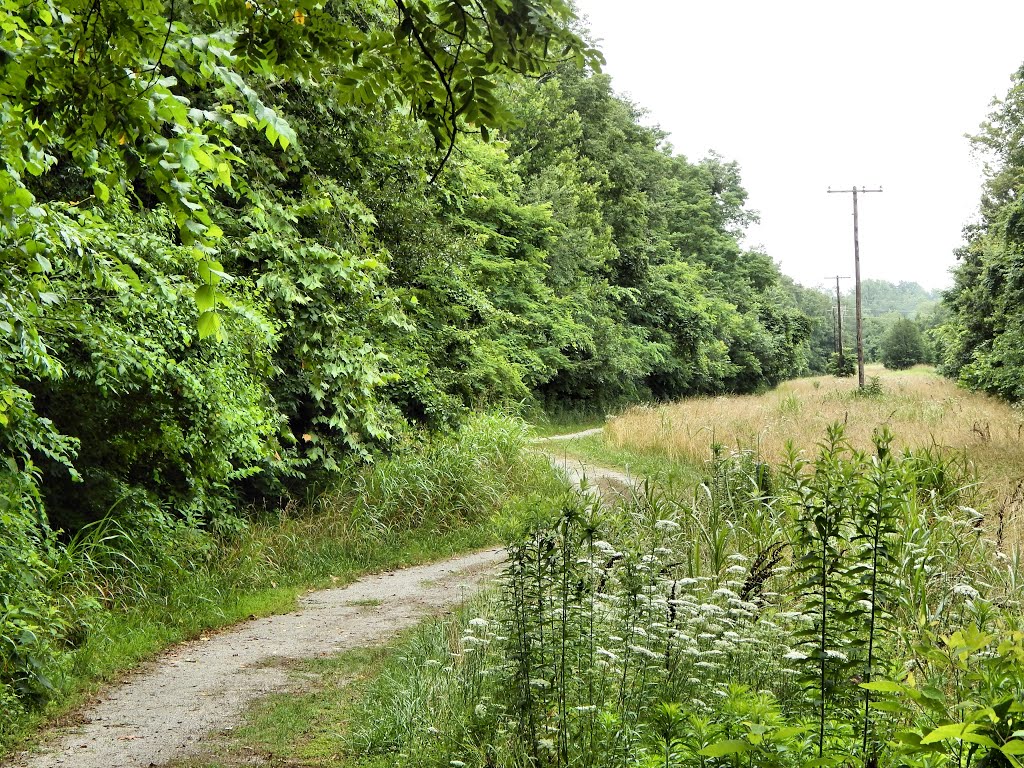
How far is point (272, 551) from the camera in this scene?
8.59 meters

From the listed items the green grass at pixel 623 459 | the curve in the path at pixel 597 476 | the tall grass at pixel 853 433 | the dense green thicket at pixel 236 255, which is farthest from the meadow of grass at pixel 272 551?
the tall grass at pixel 853 433

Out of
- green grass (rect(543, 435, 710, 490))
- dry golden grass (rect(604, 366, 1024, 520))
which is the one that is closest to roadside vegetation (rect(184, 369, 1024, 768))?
dry golden grass (rect(604, 366, 1024, 520))

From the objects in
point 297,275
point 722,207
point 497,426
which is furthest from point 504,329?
point 722,207

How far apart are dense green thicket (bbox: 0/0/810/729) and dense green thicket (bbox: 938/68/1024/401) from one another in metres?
11.9

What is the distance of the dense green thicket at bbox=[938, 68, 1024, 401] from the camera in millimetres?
20812

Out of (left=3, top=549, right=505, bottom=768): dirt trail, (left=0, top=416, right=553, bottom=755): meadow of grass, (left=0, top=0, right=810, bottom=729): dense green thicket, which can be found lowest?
(left=3, top=549, right=505, bottom=768): dirt trail

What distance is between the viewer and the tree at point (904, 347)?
252 ft

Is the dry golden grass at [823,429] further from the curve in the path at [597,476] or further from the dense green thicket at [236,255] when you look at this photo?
the dense green thicket at [236,255]

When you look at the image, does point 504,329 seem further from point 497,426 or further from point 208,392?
point 208,392

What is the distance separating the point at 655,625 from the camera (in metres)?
3.95

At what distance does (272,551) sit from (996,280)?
26446 mm

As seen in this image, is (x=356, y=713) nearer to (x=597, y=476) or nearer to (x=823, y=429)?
(x=597, y=476)

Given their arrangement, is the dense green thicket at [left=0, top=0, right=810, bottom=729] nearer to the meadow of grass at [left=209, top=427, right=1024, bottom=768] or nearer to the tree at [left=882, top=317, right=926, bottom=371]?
the meadow of grass at [left=209, top=427, right=1024, bottom=768]

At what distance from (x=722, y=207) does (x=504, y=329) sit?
1307 inches
